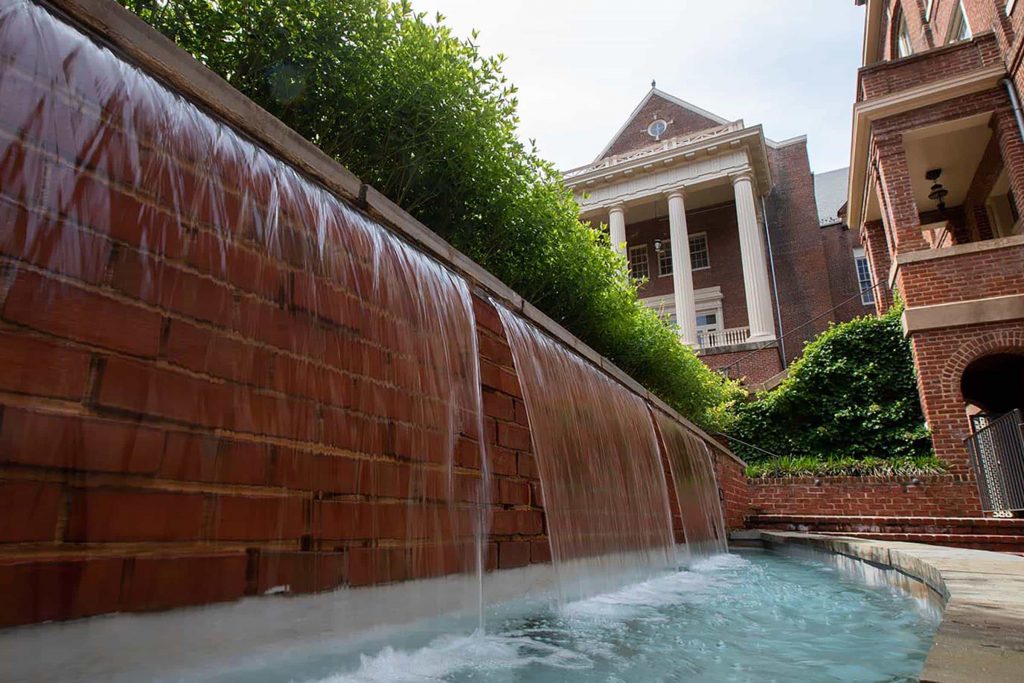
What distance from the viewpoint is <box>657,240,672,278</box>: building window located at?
25.6 m

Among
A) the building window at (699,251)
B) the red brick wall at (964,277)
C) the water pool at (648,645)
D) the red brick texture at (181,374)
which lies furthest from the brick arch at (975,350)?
the building window at (699,251)

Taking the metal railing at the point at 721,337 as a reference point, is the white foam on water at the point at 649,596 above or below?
below

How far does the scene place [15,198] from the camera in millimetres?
1059

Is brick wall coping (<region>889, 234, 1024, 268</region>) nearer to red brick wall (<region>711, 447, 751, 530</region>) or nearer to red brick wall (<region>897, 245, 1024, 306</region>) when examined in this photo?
red brick wall (<region>897, 245, 1024, 306</region>)

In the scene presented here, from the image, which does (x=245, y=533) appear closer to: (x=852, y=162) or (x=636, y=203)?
(x=852, y=162)

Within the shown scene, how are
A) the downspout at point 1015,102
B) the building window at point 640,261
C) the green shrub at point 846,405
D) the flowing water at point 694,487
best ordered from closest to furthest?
the flowing water at point 694,487 < the downspout at point 1015,102 < the green shrub at point 846,405 < the building window at point 640,261

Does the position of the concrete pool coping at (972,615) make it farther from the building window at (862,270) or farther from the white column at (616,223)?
the building window at (862,270)

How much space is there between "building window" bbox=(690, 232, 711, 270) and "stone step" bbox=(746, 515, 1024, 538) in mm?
17788

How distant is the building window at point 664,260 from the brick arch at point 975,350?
16.2 m

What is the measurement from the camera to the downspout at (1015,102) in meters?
9.78

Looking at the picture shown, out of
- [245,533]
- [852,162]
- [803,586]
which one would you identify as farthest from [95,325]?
[852,162]

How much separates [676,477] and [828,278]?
68.4ft

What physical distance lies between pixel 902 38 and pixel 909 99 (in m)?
7.45

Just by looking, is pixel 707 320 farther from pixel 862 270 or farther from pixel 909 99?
pixel 909 99
